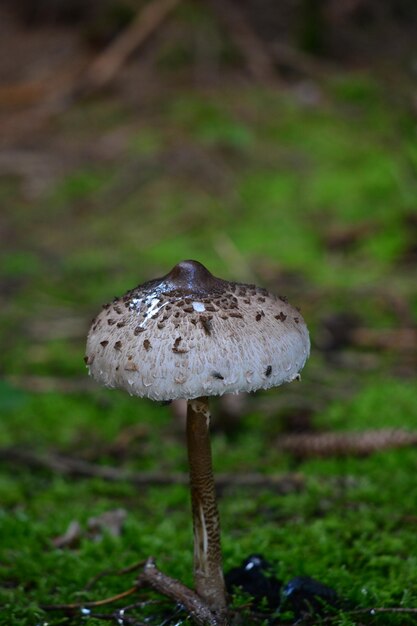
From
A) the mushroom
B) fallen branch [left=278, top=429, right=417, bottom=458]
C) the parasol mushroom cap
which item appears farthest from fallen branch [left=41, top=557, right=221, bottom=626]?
fallen branch [left=278, top=429, right=417, bottom=458]

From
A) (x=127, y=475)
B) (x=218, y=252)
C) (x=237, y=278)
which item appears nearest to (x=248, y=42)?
(x=218, y=252)

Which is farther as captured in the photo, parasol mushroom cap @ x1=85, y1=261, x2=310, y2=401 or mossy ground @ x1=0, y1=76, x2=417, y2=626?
mossy ground @ x1=0, y1=76, x2=417, y2=626

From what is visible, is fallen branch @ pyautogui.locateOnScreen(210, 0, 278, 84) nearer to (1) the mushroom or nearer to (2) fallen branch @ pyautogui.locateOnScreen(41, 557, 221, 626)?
(1) the mushroom

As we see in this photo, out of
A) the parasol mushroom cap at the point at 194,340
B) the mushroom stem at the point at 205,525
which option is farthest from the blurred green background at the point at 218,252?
the parasol mushroom cap at the point at 194,340

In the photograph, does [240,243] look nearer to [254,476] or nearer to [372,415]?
[372,415]

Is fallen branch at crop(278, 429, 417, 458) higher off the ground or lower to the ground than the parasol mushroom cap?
higher

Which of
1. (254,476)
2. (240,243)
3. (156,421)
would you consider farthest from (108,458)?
(240,243)

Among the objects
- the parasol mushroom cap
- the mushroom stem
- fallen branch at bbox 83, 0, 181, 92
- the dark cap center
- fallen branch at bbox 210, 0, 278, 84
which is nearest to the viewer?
the parasol mushroom cap
